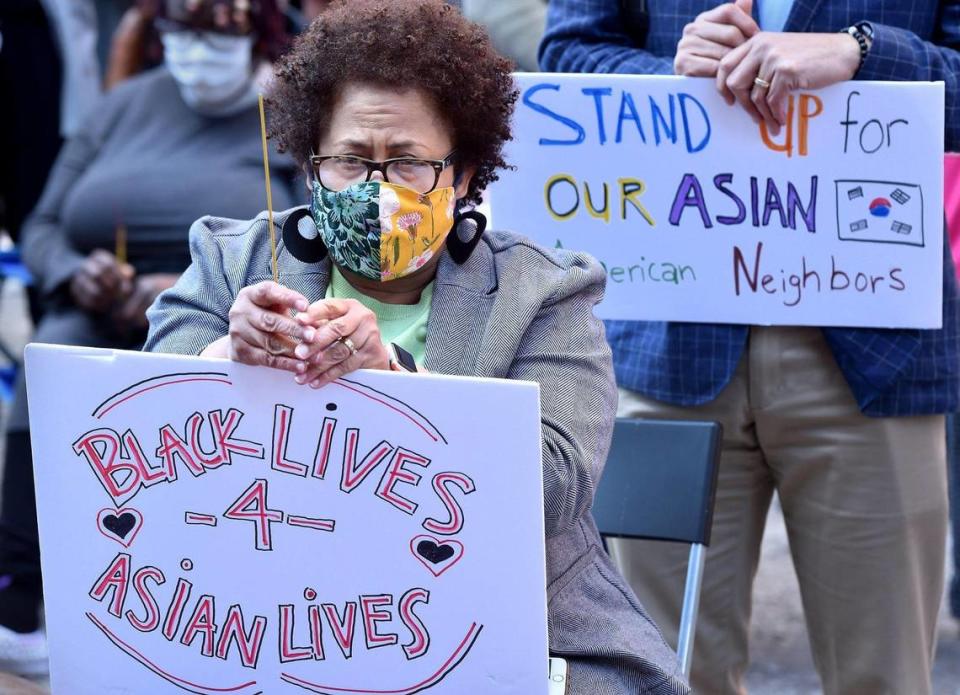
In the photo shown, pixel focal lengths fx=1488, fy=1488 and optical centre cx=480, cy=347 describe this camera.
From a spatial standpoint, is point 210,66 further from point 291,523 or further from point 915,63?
point 291,523

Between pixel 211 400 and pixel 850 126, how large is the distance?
48.4 inches

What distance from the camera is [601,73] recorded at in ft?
8.55

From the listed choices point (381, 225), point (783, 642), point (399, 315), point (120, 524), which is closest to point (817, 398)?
point (399, 315)

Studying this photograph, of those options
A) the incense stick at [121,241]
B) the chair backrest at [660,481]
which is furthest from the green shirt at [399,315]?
the incense stick at [121,241]

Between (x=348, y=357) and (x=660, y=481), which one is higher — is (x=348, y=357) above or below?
above

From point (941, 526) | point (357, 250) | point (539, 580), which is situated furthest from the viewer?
point (941, 526)

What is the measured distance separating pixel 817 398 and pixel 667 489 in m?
0.31

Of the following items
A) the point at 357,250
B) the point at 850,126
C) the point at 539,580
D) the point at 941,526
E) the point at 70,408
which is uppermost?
the point at 850,126

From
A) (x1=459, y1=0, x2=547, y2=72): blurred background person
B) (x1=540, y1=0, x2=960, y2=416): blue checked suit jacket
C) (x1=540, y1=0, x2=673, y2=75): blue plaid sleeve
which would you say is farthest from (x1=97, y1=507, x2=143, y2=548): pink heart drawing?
(x1=459, y1=0, x2=547, y2=72): blurred background person

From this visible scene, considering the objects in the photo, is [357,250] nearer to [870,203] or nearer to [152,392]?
[152,392]

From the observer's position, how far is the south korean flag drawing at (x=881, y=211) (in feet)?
8.16

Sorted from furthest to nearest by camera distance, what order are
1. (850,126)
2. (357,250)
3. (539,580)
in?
(850,126)
(357,250)
(539,580)

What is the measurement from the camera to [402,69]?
2.12 m

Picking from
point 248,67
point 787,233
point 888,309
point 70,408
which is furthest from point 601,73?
point 248,67
